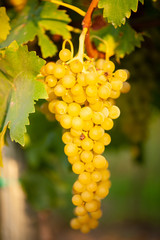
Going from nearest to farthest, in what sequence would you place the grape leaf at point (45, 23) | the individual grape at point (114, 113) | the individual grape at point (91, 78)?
the individual grape at point (91, 78)
the individual grape at point (114, 113)
the grape leaf at point (45, 23)

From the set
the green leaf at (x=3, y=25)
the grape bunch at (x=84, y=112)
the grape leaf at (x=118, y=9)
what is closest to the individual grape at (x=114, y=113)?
the grape bunch at (x=84, y=112)

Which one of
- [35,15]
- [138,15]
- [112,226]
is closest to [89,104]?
[35,15]

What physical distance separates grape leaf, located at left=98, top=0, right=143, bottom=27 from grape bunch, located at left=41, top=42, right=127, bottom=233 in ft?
0.35

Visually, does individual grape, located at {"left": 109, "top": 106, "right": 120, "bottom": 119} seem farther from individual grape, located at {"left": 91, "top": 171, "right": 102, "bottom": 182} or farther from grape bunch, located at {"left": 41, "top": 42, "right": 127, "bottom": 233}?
individual grape, located at {"left": 91, "top": 171, "right": 102, "bottom": 182}

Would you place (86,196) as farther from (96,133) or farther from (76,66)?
(76,66)

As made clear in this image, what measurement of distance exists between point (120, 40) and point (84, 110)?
366 millimetres

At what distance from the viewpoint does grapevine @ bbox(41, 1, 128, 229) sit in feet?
2.28

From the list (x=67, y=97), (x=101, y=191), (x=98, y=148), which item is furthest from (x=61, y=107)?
(x=101, y=191)

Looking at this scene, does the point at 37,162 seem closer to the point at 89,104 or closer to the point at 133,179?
the point at 89,104

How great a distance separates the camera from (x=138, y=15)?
120 cm

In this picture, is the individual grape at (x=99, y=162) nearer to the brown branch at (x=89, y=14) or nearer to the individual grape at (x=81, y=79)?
the individual grape at (x=81, y=79)

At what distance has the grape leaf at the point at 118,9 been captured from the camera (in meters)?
0.74

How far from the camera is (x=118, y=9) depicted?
75 cm

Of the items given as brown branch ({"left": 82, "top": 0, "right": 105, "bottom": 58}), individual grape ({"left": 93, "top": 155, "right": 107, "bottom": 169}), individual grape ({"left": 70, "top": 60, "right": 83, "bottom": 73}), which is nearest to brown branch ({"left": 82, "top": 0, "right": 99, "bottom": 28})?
brown branch ({"left": 82, "top": 0, "right": 105, "bottom": 58})
